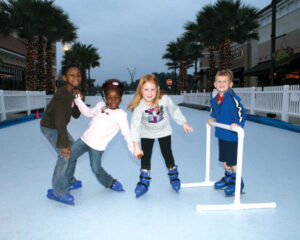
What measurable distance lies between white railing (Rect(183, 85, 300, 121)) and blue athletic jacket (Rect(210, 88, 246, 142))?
268 inches

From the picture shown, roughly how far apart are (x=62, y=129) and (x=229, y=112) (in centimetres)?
180

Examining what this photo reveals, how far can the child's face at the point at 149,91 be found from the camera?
292 centimetres

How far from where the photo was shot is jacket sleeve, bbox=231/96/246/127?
295cm

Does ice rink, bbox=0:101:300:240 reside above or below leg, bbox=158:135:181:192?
below

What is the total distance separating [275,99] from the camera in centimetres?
1041

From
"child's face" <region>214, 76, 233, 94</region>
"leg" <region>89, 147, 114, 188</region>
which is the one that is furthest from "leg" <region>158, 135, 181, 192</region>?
"child's face" <region>214, 76, 233, 94</region>

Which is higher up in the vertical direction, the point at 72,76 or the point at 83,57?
the point at 83,57

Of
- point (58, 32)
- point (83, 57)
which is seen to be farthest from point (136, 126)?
point (83, 57)

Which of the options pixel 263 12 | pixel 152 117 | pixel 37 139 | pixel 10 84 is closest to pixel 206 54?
pixel 263 12

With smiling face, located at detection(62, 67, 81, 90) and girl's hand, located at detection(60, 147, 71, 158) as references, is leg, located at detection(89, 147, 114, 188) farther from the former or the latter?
smiling face, located at detection(62, 67, 81, 90)

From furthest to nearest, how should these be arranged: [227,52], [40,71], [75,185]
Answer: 1. [227,52]
2. [40,71]
3. [75,185]

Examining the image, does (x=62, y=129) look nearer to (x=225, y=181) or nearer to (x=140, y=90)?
(x=140, y=90)

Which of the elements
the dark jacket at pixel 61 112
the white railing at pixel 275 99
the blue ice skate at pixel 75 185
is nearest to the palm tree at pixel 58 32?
the white railing at pixel 275 99

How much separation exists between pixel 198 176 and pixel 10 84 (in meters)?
22.9
